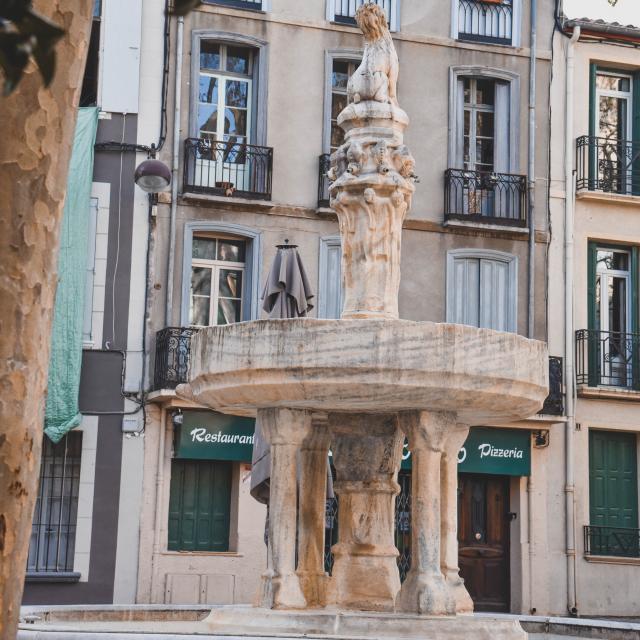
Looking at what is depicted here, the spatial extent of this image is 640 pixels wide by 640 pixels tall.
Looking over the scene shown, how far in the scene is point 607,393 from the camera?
2616cm

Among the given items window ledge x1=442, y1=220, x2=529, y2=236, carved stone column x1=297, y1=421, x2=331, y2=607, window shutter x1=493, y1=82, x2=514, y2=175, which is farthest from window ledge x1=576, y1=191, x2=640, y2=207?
carved stone column x1=297, y1=421, x2=331, y2=607

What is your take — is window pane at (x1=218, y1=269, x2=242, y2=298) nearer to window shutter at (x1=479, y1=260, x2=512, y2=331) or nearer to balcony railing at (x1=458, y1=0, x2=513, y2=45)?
window shutter at (x1=479, y1=260, x2=512, y2=331)

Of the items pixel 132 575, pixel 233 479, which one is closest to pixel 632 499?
pixel 233 479

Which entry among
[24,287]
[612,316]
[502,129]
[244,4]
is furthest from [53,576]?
[24,287]

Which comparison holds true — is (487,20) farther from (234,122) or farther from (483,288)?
(234,122)

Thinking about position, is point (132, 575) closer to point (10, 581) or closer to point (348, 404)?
point (348, 404)

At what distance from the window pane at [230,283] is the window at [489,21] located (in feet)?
20.2

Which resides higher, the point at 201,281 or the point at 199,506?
the point at 201,281

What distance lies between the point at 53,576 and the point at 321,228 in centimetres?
739

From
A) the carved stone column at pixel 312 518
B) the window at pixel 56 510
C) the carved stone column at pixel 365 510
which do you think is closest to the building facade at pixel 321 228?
the window at pixel 56 510

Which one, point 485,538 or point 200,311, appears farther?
point 485,538

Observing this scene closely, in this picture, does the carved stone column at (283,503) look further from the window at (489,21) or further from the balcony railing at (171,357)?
the window at (489,21)

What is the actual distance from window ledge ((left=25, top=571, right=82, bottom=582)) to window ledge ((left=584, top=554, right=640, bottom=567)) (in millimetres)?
8776

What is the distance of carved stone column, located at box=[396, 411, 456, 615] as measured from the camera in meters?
10.5
